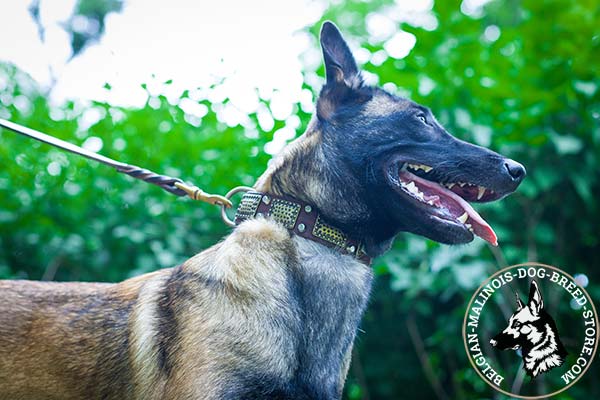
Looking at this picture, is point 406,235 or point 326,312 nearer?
point 326,312

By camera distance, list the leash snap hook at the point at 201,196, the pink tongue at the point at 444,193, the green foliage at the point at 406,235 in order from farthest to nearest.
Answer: the green foliage at the point at 406,235 < the leash snap hook at the point at 201,196 < the pink tongue at the point at 444,193

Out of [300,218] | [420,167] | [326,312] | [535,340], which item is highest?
[420,167]

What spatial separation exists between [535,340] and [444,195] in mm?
1229

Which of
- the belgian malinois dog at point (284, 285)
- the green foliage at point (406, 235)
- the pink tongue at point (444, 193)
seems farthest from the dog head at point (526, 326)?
the belgian malinois dog at point (284, 285)

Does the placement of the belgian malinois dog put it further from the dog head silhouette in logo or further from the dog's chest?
the dog head silhouette in logo

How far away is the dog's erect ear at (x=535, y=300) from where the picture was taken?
316cm

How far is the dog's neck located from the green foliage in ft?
4.15

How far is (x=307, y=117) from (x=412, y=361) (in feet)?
5.91

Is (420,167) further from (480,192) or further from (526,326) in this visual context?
(526,326)

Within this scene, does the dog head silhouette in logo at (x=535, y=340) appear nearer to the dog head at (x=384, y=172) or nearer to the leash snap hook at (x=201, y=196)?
the dog head at (x=384, y=172)

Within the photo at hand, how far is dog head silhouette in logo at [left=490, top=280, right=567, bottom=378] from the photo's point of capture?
3.01 meters

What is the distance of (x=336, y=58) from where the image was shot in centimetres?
240

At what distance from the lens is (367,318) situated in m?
3.97

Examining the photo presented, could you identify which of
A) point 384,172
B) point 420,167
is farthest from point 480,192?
point 384,172
